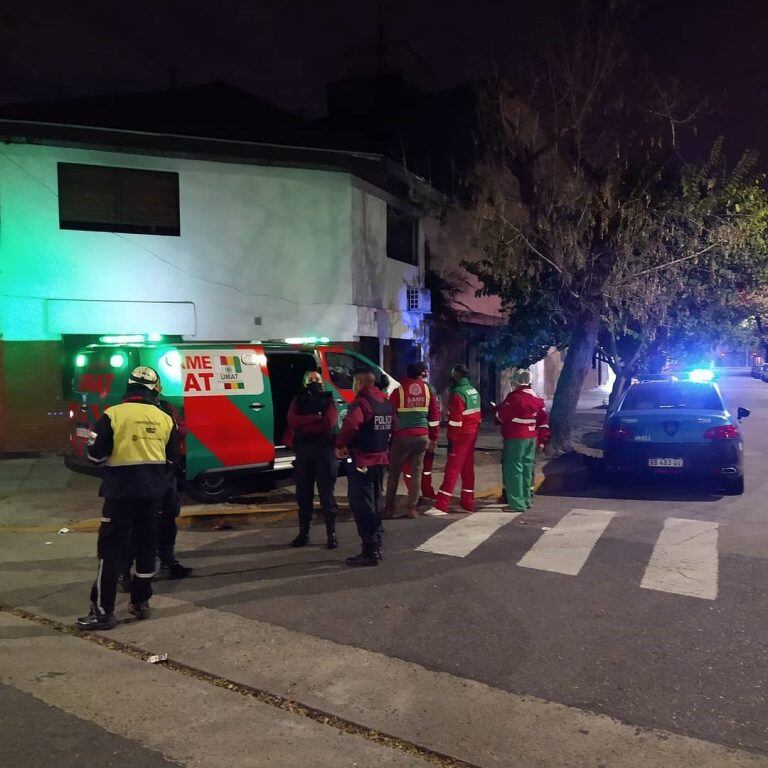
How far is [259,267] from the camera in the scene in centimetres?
1380

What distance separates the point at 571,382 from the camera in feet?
44.8

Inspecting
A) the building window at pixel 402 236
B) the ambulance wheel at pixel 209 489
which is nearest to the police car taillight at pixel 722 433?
the ambulance wheel at pixel 209 489

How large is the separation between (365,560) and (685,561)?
9.45 feet

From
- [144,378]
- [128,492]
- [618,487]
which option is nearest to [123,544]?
[128,492]

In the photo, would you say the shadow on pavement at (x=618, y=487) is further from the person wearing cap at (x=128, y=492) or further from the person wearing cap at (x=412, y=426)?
the person wearing cap at (x=128, y=492)

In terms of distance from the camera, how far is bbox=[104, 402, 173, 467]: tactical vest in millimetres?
4875

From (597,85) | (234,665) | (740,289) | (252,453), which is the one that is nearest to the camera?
(234,665)

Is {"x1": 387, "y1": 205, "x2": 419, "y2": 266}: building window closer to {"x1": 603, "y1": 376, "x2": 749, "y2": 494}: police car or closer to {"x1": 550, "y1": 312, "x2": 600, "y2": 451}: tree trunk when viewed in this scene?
{"x1": 550, "y1": 312, "x2": 600, "y2": 451}: tree trunk

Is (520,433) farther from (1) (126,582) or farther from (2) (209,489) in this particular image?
(1) (126,582)

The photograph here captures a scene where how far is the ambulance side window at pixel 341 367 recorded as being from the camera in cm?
1005

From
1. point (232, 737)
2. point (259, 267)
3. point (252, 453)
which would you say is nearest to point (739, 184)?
point (259, 267)

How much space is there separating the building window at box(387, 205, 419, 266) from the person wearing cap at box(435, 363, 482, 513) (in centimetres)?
867

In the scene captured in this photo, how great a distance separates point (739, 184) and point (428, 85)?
1200cm

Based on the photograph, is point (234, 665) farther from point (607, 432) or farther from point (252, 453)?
point (607, 432)
